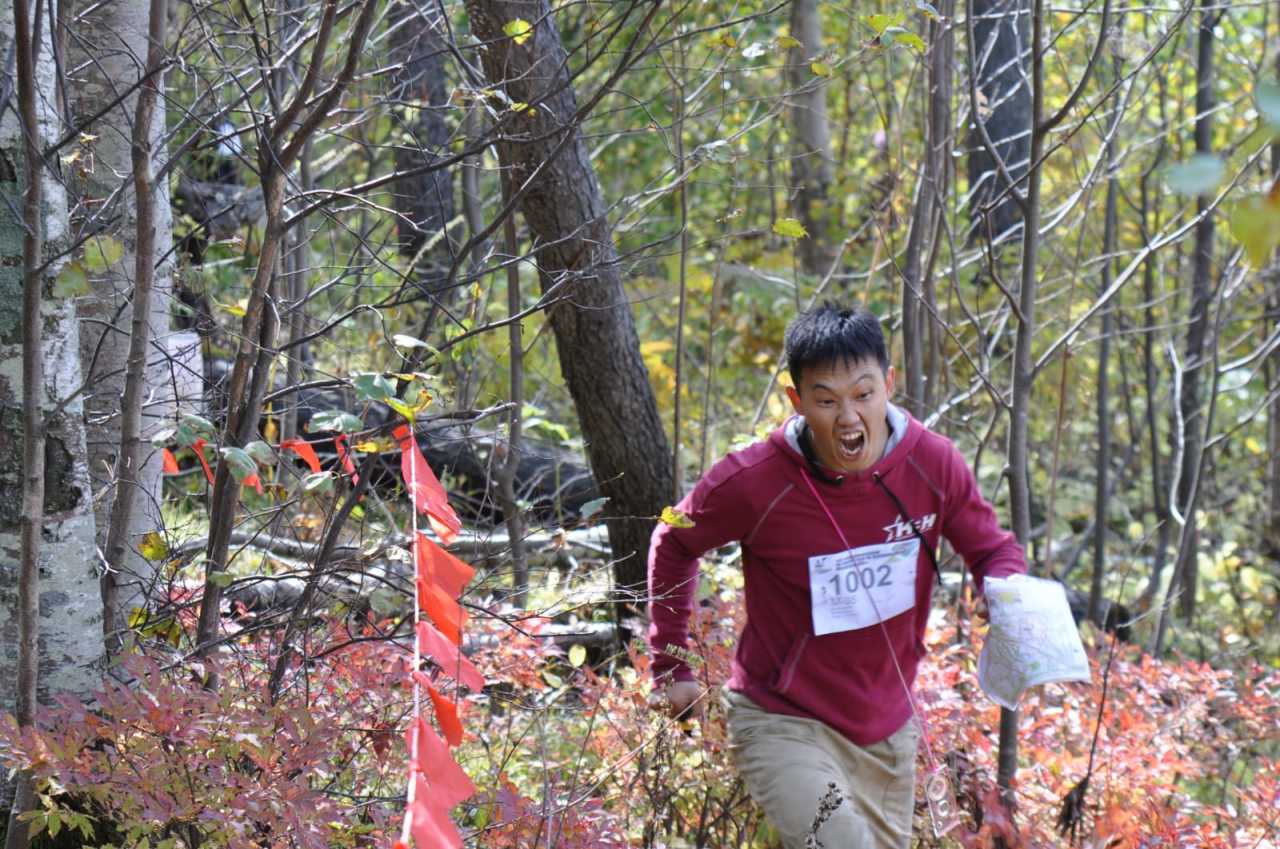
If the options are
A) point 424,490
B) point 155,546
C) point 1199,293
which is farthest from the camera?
point 1199,293

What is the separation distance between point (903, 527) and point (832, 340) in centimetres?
57

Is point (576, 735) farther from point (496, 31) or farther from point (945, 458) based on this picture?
point (496, 31)

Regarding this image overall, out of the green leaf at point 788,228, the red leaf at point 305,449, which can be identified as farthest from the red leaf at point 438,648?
the green leaf at point 788,228

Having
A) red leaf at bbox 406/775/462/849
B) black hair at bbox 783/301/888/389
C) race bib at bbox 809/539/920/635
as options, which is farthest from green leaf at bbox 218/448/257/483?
race bib at bbox 809/539/920/635

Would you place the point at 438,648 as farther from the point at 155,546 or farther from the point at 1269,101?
the point at 1269,101

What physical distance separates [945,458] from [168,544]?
1954 millimetres

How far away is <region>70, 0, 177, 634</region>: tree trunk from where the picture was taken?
9.46ft

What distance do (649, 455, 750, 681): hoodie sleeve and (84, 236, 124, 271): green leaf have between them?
1667 mm

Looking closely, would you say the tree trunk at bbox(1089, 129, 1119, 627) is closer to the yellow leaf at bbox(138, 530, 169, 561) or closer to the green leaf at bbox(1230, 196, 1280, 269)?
the yellow leaf at bbox(138, 530, 169, 561)

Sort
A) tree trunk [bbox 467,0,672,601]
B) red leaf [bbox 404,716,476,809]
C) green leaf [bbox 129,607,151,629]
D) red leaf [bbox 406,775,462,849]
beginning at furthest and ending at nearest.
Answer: tree trunk [bbox 467,0,672,601], green leaf [bbox 129,607,151,629], red leaf [bbox 404,716,476,809], red leaf [bbox 406,775,462,849]

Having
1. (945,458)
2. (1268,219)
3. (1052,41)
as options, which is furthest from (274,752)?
(1052,41)

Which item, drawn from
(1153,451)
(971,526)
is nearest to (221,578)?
(971,526)

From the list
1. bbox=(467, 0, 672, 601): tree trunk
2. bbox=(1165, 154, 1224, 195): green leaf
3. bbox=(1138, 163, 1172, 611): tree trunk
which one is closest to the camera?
bbox=(1165, 154, 1224, 195): green leaf

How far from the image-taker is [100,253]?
2.21m
